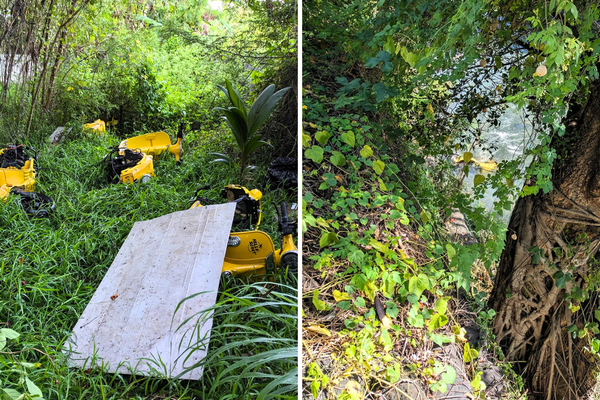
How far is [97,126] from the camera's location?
300 cm

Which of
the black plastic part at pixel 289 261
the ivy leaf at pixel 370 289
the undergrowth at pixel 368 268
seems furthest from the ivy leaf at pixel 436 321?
the black plastic part at pixel 289 261

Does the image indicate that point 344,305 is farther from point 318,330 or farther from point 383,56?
point 383,56

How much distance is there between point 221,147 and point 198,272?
1874 mm

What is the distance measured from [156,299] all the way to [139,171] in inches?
54.4

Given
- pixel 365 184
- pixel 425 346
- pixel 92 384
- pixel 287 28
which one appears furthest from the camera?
pixel 287 28

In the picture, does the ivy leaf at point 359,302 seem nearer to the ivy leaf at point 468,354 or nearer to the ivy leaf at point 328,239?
the ivy leaf at point 328,239

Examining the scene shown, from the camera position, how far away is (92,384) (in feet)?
3.22

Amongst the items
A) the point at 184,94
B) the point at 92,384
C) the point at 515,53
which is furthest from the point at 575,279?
the point at 184,94

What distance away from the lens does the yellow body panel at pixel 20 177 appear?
2023 mm

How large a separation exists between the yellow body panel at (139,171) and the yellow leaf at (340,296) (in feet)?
5.51

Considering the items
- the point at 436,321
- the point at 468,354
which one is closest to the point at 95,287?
the point at 436,321

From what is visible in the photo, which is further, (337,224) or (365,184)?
(365,184)

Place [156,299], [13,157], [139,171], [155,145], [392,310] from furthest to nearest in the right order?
[155,145] < [139,171] < [13,157] < [156,299] < [392,310]

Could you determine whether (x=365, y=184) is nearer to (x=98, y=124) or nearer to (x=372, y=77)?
(x=372, y=77)
